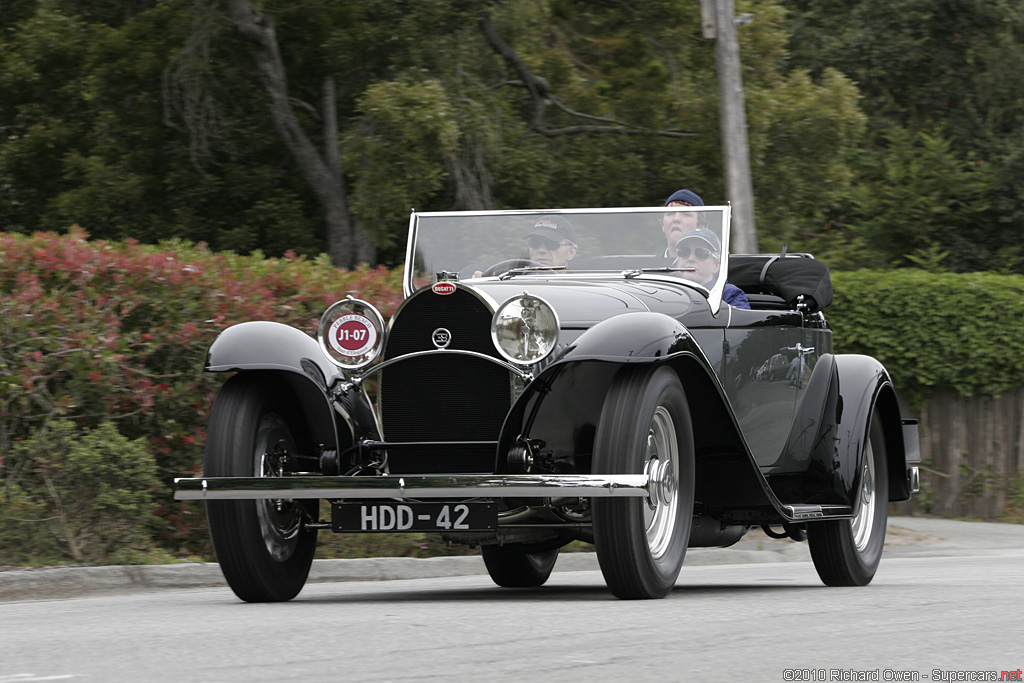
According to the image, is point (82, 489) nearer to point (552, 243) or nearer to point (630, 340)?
point (552, 243)

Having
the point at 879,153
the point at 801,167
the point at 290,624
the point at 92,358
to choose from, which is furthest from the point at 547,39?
the point at 290,624

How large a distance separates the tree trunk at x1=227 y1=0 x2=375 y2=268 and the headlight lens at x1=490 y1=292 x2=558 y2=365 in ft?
31.0

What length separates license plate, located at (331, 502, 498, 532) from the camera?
617 centimetres

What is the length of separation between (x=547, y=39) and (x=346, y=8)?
3868mm

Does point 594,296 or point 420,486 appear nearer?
point 420,486

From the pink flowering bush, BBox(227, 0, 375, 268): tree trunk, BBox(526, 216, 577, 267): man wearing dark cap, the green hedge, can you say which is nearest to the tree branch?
BBox(227, 0, 375, 268): tree trunk

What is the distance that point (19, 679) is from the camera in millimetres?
4230

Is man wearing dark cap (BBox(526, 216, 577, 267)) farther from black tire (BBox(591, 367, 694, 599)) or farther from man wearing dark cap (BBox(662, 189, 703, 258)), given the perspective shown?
black tire (BBox(591, 367, 694, 599))

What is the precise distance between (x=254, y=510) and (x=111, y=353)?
8.65ft

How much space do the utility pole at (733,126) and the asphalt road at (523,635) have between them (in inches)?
228

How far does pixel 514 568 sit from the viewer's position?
28.0 feet

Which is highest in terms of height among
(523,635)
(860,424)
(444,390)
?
(444,390)

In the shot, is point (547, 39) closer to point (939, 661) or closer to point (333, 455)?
point (333, 455)

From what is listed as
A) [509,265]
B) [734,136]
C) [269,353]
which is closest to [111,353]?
[269,353]
